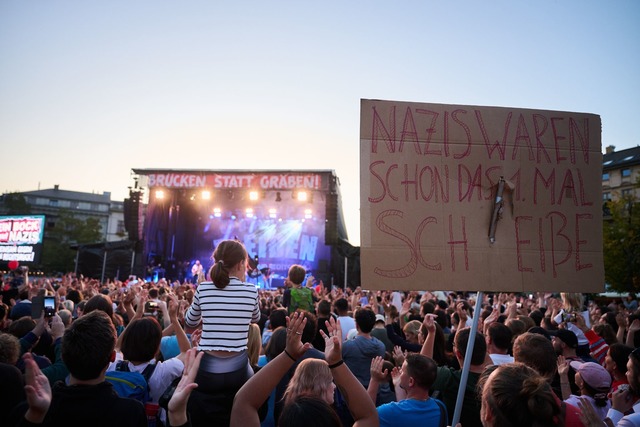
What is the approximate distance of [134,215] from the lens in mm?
24812

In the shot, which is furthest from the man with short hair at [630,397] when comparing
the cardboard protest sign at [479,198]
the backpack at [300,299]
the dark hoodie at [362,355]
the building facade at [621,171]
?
the building facade at [621,171]

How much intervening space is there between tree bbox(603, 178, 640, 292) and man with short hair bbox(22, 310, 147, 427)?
3584 cm

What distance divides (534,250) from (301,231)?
23.1 metres

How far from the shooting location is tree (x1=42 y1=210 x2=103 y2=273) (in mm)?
55969

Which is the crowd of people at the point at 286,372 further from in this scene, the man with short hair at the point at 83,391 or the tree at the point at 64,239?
the tree at the point at 64,239

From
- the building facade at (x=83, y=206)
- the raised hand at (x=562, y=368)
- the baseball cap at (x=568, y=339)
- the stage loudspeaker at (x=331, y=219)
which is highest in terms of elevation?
the building facade at (x=83, y=206)

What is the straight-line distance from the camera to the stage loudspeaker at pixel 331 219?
900 inches

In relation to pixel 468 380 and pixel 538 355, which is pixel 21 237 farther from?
pixel 538 355

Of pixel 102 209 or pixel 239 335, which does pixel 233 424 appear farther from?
pixel 102 209

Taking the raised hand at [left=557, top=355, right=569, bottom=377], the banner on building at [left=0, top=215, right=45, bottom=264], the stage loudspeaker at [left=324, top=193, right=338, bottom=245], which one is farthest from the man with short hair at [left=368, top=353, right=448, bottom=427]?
the stage loudspeaker at [left=324, top=193, right=338, bottom=245]

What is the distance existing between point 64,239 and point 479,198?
73648 mm

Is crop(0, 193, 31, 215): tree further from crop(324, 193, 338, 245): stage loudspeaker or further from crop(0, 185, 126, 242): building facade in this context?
crop(324, 193, 338, 245): stage loudspeaker

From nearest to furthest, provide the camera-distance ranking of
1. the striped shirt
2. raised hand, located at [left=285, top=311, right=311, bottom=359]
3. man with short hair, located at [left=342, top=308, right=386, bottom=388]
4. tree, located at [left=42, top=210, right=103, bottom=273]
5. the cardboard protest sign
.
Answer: raised hand, located at [left=285, top=311, right=311, bottom=359], the cardboard protest sign, the striped shirt, man with short hair, located at [left=342, top=308, right=386, bottom=388], tree, located at [left=42, top=210, right=103, bottom=273]

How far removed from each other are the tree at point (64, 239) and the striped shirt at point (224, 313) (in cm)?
5922
